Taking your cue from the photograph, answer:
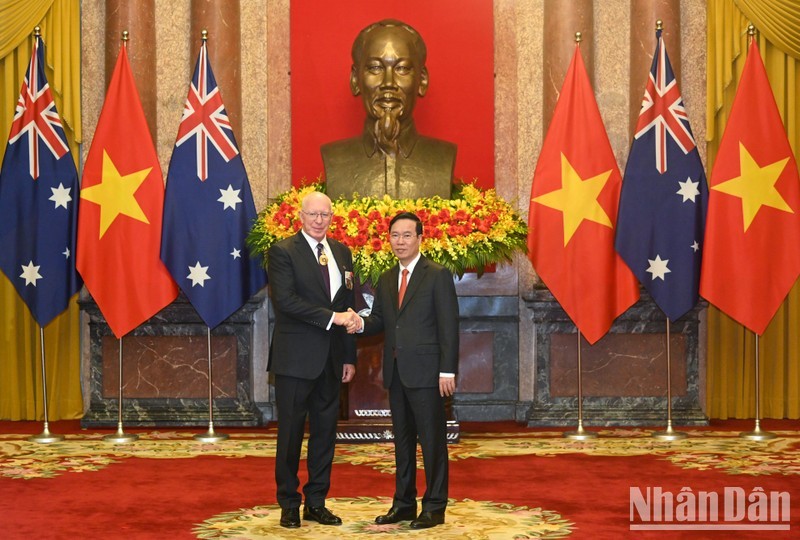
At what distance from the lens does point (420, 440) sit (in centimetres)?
539

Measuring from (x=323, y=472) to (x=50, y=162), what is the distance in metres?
4.19

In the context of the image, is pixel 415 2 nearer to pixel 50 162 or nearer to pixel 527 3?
pixel 527 3

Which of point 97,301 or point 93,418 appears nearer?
point 97,301

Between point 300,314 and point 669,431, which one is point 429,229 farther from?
point 300,314

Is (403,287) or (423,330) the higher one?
(403,287)

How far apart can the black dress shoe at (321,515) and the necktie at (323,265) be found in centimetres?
105

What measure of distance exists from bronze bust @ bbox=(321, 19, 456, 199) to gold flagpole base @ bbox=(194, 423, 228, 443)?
2026 mm

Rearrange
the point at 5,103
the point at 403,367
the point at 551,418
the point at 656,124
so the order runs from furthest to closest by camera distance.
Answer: the point at 5,103 < the point at 551,418 < the point at 656,124 < the point at 403,367

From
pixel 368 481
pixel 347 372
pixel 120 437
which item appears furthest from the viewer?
pixel 120 437

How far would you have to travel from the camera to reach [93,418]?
9266mm

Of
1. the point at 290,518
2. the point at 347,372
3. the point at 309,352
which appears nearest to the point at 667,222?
the point at 347,372

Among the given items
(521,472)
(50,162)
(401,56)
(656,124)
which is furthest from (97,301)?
(656,124)

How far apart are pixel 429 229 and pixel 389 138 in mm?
1174

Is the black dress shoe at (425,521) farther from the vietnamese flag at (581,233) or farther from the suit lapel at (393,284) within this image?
the vietnamese flag at (581,233)
